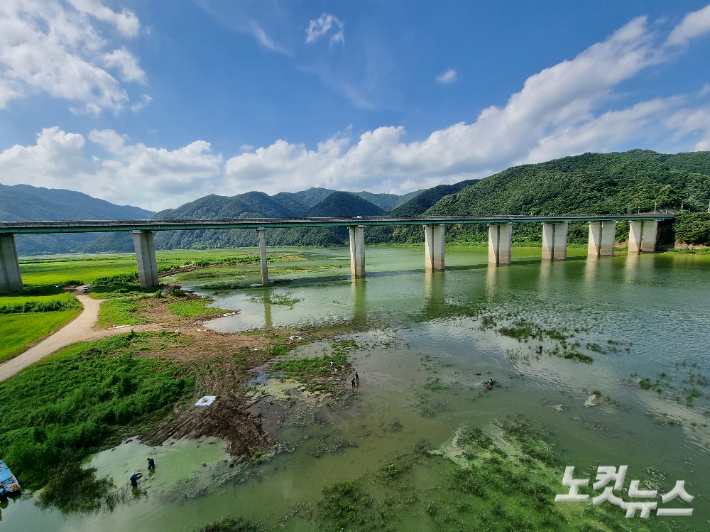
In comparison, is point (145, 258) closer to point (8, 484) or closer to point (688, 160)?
point (8, 484)

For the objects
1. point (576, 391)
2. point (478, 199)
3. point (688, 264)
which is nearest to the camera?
point (576, 391)

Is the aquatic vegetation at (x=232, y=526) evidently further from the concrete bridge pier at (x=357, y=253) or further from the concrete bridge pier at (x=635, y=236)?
the concrete bridge pier at (x=635, y=236)

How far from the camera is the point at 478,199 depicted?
454ft

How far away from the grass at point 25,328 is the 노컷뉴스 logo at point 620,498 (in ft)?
84.7

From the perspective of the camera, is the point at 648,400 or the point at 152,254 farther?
the point at 152,254

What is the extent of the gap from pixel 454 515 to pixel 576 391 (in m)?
8.78

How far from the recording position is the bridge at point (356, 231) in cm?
3534

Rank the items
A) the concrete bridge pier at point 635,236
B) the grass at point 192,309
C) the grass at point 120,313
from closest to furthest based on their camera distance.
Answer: the grass at point 120,313, the grass at point 192,309, the concrete bridge pier at point 635,236

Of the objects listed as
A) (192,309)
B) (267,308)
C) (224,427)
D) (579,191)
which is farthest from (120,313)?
(579,191)

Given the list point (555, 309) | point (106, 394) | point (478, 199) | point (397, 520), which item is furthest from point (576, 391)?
point (478, 199)

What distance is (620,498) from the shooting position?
7.36 m

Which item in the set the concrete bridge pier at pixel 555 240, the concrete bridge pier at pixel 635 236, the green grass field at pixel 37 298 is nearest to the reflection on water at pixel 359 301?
the green grass field at pixel 37 298

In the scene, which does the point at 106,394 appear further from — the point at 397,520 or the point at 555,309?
the point at 555,309

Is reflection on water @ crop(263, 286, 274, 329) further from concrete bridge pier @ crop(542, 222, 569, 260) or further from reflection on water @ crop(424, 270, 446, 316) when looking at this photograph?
concrete bridge pier @ crop(542, 222, 569, 260)
